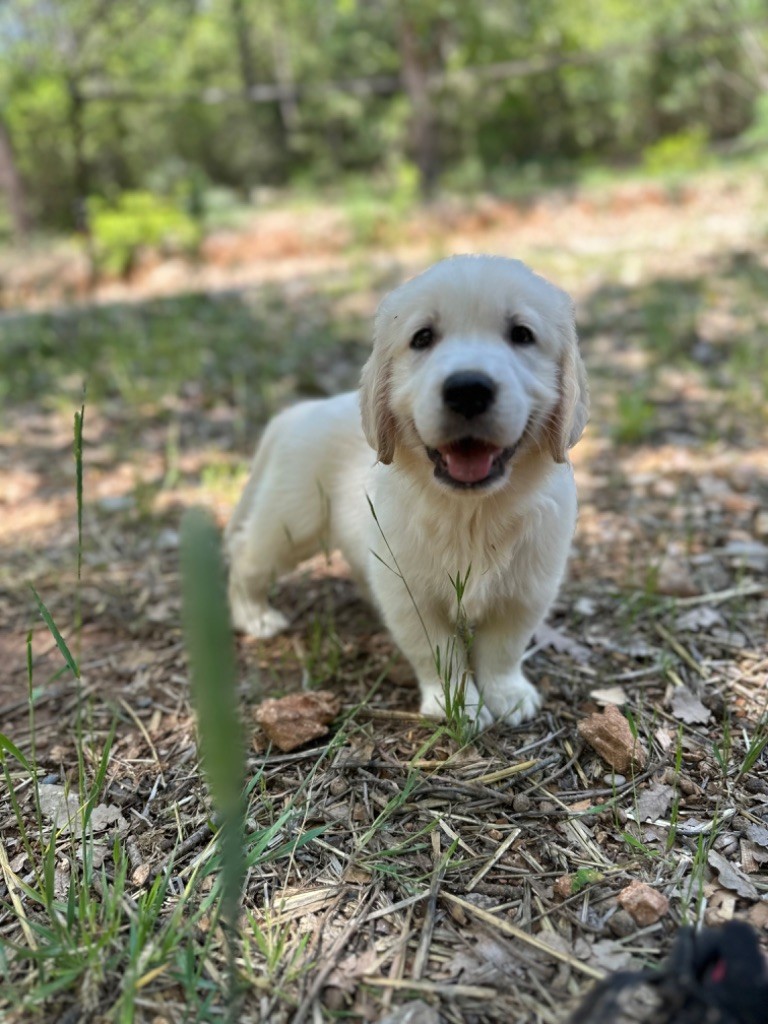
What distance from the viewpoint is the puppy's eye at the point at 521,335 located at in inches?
80.5

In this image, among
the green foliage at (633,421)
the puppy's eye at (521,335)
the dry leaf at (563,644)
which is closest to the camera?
the puppy's eye at (521,335)

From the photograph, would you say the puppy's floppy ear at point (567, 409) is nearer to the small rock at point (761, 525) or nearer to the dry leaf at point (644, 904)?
the dry leaf at point (644, 904)

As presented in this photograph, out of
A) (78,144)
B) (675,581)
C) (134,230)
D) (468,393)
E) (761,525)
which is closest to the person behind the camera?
(468,393)

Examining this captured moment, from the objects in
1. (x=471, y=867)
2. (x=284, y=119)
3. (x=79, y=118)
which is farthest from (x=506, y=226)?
(x=284, y=119)

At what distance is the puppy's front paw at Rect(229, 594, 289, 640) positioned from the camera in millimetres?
3008

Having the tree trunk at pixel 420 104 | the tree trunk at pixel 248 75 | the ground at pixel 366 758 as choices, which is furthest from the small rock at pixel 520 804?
the tree trunk at pixel 248 75

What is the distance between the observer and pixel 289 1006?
58.3 inches

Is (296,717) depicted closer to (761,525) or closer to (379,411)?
(379,411)

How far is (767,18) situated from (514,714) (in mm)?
9809

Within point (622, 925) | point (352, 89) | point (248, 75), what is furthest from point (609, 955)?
point (248, 75)

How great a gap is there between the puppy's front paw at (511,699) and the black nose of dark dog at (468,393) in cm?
90

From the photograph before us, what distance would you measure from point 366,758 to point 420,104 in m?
11.9

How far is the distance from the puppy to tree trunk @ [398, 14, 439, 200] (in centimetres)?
1107

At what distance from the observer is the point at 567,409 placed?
207cm
